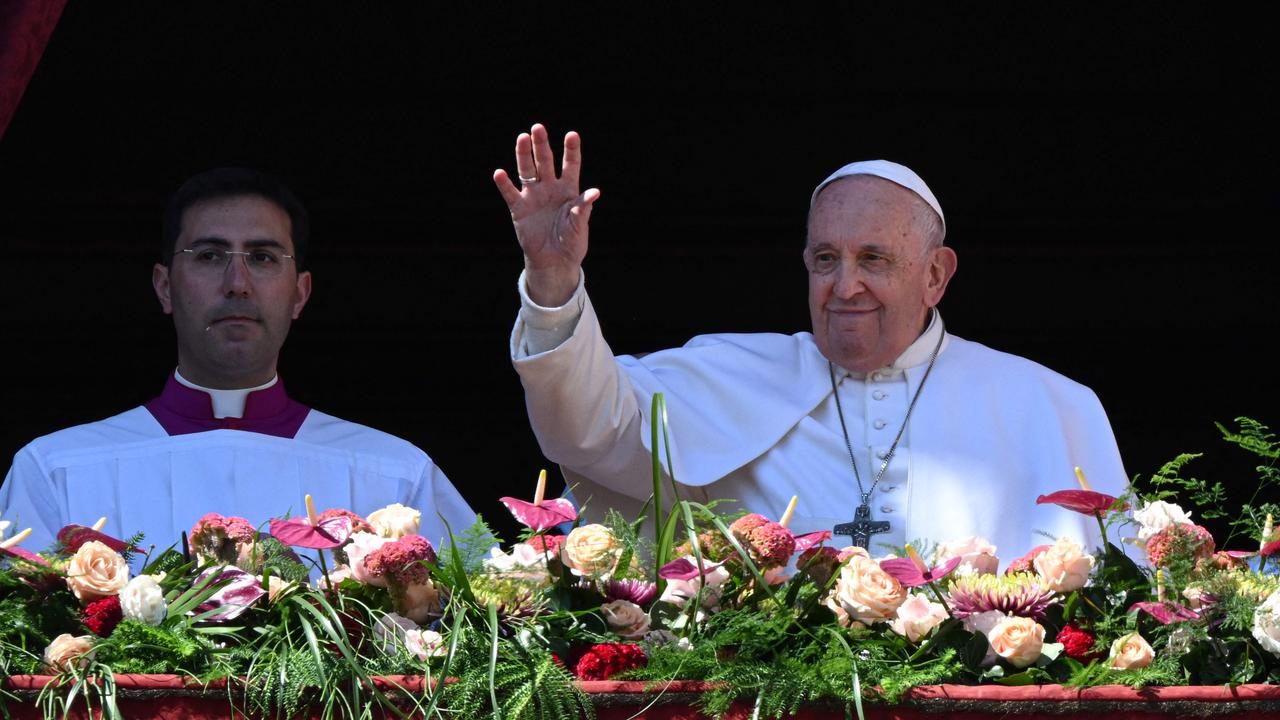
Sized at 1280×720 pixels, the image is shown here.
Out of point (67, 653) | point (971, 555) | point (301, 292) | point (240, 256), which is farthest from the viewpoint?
point (301, 292)

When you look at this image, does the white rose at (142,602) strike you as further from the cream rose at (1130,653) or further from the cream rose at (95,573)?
the cream rose at (1130,653)

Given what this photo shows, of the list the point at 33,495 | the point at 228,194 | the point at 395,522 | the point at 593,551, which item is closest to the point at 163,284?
the point at 228,194

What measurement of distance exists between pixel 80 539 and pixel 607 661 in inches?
31.5

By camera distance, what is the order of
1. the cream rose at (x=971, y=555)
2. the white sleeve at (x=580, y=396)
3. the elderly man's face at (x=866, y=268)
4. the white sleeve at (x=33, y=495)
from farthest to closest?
1. the white sleeve at (x=33, y=495)
2. the elderly man's face at (x=866, y=268)
3. the white sleeve at (x=580, y=396)
4. the cream rose at (x=971, y=555)

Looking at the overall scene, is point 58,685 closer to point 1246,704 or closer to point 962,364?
point 1246,704

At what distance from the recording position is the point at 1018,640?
282 centimetres

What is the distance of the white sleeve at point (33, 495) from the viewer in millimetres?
4438

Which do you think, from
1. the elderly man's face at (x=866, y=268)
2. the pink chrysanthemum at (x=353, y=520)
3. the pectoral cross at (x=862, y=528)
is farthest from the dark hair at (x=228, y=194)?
the pink chrysanthemum at (x=353, y=520)

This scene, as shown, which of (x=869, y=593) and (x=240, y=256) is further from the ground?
(x=240, y=256)

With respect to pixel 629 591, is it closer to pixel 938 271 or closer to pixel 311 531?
pixel 311 531

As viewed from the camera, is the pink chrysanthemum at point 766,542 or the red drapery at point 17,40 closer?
the pink chrysanthemum at point 766,542

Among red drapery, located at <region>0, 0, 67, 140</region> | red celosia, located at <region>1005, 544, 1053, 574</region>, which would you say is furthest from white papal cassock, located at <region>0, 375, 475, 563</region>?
red celosia, located at <region>1005, 544, 1053, 574</region>

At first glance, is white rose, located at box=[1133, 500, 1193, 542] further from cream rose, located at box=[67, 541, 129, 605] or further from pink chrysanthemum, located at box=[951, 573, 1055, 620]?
cream rose, located at box=[67, 541, 129, 605]

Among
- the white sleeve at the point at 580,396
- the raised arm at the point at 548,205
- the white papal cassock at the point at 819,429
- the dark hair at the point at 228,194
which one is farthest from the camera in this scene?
the dark hair at the point at 228,194
